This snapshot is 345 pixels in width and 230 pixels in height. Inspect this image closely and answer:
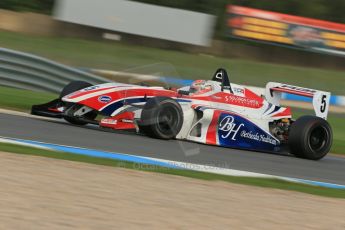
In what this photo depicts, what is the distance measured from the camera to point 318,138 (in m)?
9.91

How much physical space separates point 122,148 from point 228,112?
201 cm

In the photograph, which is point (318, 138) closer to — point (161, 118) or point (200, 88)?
point (200, 88)

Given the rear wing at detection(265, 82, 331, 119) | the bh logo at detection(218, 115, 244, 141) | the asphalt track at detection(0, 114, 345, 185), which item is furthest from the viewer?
the rear wing at detection(265, 82, 331, 119)

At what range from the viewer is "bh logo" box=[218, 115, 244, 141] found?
9.31 metres

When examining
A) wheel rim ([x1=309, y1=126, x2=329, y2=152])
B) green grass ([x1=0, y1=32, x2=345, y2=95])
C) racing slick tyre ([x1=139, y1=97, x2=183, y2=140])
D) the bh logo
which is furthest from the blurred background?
racing slick tyre ([x1=139, y1=97, x2=183, y2=140])

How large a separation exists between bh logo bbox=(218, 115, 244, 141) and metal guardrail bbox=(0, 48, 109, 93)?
4482mm

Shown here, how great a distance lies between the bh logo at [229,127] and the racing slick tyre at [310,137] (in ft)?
2.71

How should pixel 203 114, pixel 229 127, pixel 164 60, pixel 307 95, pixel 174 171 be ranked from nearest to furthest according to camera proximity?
1. pixel 174 171
2. pixel 203 114
3. pixel 229 127
4. pixel 307 95
5. pixel 164 60

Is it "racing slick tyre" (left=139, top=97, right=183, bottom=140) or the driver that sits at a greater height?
the driver


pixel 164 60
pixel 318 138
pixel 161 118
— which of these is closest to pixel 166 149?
pixel 161 118

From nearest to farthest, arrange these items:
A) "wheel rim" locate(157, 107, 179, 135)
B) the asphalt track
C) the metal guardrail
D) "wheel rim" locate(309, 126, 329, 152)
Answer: the asphalt track → "wheel rim" locate(157, 107, 179, 135) → "wheel rim" locate(309, 126, 329, 152) → the metal guardrail

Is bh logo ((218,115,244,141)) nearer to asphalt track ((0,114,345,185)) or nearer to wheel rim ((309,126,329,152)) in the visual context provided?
asphalt track ((0,114,345,185))

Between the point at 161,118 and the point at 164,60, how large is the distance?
1395 cm

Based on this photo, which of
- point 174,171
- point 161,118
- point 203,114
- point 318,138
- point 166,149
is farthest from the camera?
point 318,138
